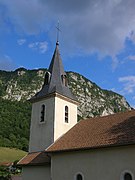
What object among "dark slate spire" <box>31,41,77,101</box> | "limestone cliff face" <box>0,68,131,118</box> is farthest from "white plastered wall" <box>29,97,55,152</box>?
"limestone cliff face" <box>0,68,131,118</box>

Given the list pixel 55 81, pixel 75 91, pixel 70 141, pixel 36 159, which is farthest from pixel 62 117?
pixel 75 91

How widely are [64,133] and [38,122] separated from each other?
2.84m

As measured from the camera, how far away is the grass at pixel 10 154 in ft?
230

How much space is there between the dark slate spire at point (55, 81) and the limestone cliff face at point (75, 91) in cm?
9696

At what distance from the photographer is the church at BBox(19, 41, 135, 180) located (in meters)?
16.5

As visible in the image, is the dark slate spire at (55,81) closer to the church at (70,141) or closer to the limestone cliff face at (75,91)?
the church at (70,141)

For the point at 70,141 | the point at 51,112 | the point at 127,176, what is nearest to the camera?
the point at 127,176

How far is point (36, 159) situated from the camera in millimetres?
22641

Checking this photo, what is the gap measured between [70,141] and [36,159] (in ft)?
13.6

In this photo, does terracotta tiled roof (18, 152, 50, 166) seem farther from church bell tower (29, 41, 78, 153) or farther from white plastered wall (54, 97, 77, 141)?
white plastered wall (54, 97, 77, 141)

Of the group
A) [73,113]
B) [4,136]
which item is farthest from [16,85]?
[73,113]

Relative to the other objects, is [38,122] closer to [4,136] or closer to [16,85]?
[4,136]

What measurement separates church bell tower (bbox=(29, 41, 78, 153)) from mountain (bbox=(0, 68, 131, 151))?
158 ft

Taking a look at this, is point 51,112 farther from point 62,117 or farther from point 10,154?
point 10,154
